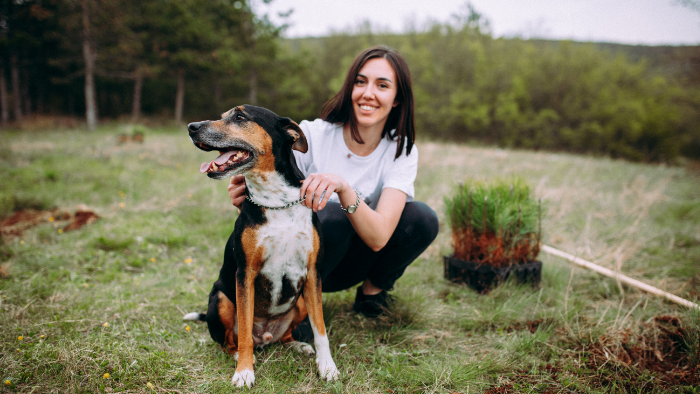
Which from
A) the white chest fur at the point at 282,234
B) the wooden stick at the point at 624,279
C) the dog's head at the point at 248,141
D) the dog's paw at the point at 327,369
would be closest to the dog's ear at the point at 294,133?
the dog's head at the point at 248,141

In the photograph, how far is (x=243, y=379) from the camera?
1784mm

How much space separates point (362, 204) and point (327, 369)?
908mm

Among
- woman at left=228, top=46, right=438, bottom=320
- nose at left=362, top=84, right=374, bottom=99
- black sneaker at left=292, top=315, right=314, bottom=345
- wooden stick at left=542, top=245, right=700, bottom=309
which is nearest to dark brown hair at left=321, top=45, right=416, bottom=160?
woman at left=228, top=46, right=438, bottom=320

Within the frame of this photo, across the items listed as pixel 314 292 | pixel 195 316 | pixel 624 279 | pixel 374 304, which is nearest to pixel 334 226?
pixel 314 292

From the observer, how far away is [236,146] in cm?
171

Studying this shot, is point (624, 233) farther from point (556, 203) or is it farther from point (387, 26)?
point (387, 26)

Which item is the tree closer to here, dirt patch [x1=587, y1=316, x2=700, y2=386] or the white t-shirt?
the white t-shirt

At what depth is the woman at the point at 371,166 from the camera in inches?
91.6

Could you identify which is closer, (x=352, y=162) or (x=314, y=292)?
(x=314, y=292)

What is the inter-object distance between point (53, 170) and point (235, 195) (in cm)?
611

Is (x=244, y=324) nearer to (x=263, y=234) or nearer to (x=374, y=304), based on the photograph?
(x=263, y=234)

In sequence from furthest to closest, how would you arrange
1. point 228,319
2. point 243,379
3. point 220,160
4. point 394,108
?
1. point 394,108
2. point 228,319
3. point 243,379
4. point 220,160

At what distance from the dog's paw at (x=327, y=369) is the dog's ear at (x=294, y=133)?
1.16 m

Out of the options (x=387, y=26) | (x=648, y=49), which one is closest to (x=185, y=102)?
(x=387, y=26)
